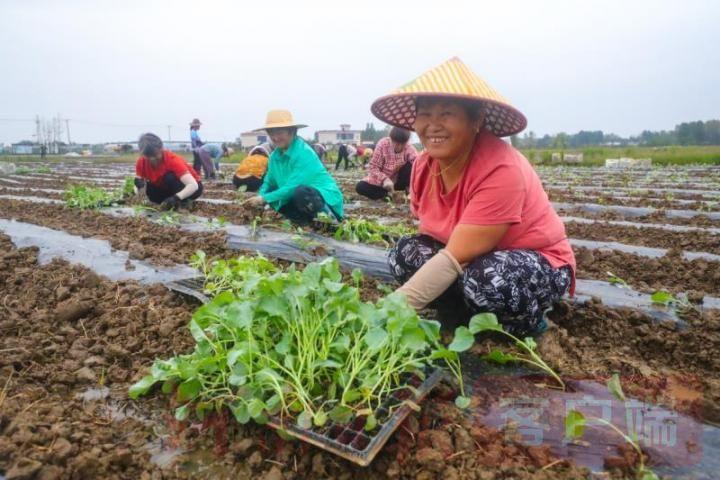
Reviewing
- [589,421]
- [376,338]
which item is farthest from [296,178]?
[589,421]

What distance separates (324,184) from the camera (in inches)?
174

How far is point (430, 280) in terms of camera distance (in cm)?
177

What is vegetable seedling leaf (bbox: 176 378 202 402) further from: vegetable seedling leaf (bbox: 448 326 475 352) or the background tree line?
the background tree line

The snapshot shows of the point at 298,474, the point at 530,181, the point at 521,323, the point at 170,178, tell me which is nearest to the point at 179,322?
the point at 298,474

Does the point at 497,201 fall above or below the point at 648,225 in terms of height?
above

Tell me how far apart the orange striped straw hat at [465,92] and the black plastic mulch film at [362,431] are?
1.01 meters

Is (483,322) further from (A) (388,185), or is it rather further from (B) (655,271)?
(A) (388,185)

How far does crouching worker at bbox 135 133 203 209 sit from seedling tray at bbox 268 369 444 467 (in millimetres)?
4423

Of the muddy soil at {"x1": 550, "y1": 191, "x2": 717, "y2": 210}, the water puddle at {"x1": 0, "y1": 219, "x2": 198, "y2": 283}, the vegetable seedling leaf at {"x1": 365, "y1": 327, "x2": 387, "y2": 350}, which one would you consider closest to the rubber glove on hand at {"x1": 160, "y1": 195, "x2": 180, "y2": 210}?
the water puddle at {"x1": 0, "y1": 219, "x2": 198, "y2": 283}

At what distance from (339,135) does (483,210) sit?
53190 mm

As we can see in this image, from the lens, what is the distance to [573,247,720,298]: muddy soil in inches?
110

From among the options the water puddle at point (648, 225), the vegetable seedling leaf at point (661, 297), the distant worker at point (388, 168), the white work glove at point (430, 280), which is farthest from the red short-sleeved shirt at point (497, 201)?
the distant worker at point (388, 168)

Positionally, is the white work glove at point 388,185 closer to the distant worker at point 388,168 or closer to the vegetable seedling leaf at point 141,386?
the distant worker at point 388,168

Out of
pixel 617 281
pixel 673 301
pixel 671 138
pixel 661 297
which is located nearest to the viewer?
pixel 661 297
